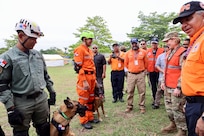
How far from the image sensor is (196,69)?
1711 millimetres

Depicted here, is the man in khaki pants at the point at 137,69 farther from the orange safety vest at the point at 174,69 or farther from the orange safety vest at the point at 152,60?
the orange safety vest at the point at 174,69

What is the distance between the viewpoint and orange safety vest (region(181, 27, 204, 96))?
5.54ft

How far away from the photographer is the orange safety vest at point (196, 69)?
1.69m

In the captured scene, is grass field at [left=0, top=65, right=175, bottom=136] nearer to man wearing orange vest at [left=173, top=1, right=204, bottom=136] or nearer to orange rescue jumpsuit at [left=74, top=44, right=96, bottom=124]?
orange rescue jumpsuit at [left=74, top=44, right=96, bottom=124]

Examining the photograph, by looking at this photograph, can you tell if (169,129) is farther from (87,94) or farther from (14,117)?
(14,117)

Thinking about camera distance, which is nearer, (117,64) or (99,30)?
(117,64)

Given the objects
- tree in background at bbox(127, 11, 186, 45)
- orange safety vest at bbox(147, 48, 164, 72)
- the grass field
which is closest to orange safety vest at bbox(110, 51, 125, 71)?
orange safety vest at bbox(147, 48, 164, 72)

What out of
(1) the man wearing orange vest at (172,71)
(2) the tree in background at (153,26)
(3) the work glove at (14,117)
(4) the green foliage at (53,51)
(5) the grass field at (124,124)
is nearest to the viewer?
(3) the work glove at (14,117)

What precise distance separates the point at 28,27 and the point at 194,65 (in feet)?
6.34

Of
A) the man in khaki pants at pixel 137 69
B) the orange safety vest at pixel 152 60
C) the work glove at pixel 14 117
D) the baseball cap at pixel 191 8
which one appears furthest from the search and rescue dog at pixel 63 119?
the orange safety vest at pixel 152 60

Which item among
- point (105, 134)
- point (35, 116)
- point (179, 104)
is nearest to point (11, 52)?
point (35, 116)

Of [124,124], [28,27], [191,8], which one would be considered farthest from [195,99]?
[124,124]

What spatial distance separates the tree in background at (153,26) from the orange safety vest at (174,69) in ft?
103

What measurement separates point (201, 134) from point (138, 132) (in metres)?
2.42
